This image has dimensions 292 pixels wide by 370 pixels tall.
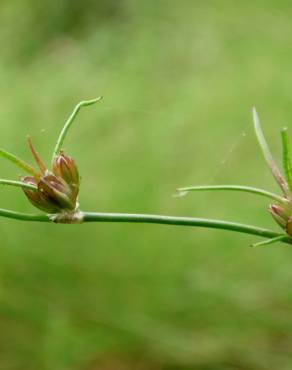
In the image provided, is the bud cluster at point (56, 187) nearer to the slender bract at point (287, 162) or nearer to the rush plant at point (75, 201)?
the rush plant at point (75, 201)

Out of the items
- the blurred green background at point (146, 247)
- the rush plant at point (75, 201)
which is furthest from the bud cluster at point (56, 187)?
the blurred green background at point (146, 247)

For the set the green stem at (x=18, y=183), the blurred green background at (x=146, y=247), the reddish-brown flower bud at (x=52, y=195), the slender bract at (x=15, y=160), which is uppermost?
the slender bract at (x=15, y=160)

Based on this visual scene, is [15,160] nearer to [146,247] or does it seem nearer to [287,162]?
[287,162]

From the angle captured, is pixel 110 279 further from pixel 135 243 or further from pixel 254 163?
pixel 254 163

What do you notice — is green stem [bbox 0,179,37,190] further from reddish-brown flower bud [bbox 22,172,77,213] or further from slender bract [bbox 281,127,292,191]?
slender bract [bbox 281,127,292,191]

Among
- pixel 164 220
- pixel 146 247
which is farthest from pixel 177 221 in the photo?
pixel 146 247

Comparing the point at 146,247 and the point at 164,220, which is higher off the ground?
the point at 164,220

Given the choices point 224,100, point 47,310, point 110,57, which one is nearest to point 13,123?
point 47,310
